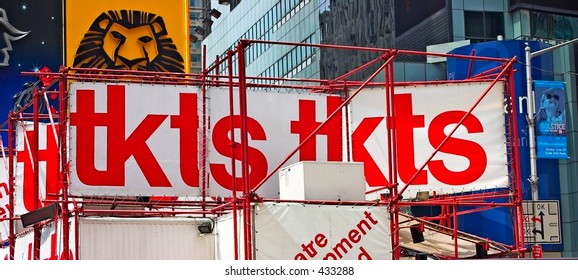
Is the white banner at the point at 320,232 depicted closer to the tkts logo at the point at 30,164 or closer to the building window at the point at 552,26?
the tkts logo at the point at 30,164

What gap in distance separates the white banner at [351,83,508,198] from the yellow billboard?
12.6m

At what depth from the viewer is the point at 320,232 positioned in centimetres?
1936

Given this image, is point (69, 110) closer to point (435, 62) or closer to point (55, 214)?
point (55, 214)

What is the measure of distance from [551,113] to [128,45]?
2507 cm

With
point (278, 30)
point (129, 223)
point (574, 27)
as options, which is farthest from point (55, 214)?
point (278, 30)

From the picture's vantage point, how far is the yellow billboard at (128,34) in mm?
34594

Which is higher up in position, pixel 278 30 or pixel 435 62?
pixel 278 30

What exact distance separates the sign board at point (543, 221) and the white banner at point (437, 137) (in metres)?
7.59

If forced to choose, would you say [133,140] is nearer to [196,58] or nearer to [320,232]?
[320,232]

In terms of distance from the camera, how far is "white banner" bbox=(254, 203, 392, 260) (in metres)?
19.1

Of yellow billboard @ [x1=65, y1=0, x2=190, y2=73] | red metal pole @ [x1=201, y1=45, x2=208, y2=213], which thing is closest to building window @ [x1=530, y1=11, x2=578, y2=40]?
yellow billboard @ [x1=65, y1=0, x2=190, y2=73]
